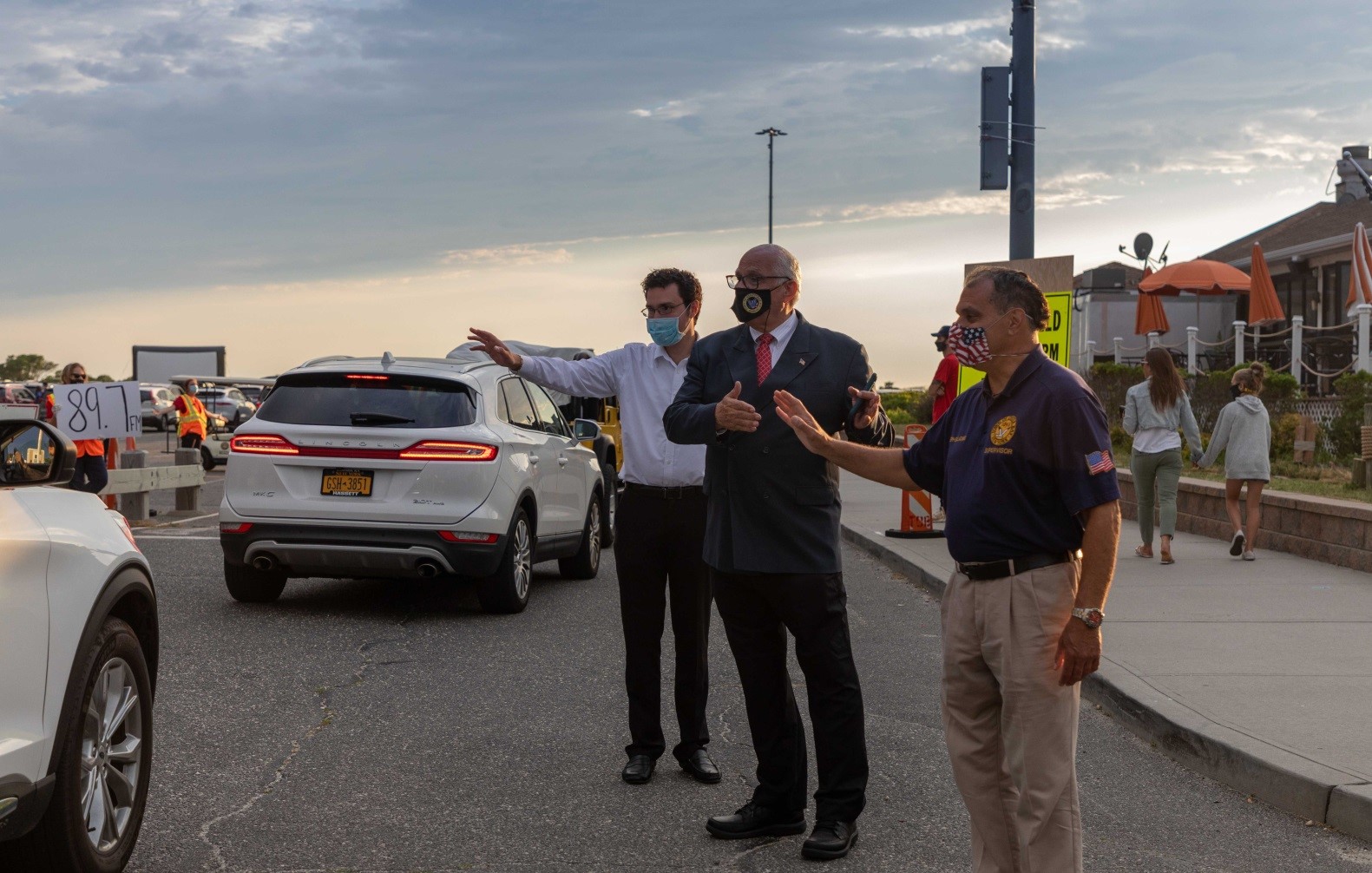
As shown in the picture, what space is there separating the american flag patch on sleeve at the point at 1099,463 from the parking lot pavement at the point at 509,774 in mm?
1668

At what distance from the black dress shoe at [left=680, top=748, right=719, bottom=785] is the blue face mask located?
1.61 m

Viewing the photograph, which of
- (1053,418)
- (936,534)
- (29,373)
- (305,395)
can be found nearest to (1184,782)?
(1053,418)

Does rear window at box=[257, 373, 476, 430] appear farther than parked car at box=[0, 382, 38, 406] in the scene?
No

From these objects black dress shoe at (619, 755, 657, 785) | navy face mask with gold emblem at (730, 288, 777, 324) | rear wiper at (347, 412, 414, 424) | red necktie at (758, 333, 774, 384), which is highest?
navy face mask with gold emblem at (730, 288, 777, 324)

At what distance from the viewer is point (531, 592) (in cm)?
1123

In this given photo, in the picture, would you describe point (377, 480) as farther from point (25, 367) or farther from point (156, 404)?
point (25, 367)

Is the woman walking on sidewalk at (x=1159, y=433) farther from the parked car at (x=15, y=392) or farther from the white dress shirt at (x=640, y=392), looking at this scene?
the parked car at (x=15, y=392)

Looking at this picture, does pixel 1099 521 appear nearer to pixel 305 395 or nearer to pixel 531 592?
pixel 305 395

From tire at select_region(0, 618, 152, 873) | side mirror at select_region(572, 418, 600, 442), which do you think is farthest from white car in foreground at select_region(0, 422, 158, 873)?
side mirror at select_region(572, 418, 600, 442)

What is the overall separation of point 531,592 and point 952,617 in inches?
295

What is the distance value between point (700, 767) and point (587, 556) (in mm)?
6453

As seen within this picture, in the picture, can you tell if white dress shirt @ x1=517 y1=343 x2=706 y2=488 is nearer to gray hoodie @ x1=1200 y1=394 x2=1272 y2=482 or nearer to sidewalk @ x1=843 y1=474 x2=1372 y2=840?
sidewalk @ x1=843 y1=474 x2=1372 y2=840

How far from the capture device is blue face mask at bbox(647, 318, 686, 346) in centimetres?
579

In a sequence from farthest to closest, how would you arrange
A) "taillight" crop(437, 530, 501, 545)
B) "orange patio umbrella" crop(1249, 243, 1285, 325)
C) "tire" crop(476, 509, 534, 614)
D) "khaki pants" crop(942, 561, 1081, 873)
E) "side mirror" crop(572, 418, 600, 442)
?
"orange patio umbrella" crop(1249, 243, 1285, 325) < "side mirror" crop(572, 418, 600, 442) < "tire" crop(476, 509, 534, 614) < "taillight" crop(437, 530, 501, 545) < "khaki pants" crop(942, 561, 1081, 873)
